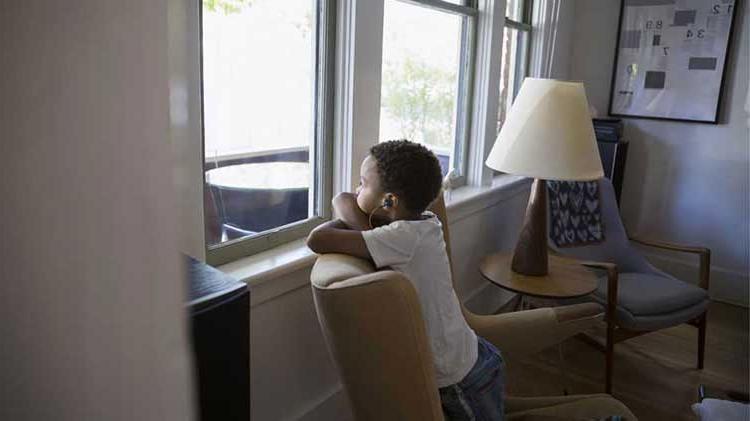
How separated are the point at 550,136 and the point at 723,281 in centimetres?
209

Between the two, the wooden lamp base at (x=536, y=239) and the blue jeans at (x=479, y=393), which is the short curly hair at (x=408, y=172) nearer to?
the blue jeans at (x=479, y=393)

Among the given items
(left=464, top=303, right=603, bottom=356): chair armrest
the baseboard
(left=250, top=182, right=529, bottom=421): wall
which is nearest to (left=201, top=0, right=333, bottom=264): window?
(left=250, top=182, right=529, bottom=421): wall

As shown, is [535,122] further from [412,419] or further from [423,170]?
[412,419]

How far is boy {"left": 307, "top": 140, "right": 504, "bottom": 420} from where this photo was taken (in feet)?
4.01

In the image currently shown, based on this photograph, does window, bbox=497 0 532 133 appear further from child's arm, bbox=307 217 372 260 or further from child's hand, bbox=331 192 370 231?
child's arm, bbox=307 217 372 260

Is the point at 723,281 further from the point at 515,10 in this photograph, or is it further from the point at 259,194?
the point at 259,194

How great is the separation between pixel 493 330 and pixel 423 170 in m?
0.67

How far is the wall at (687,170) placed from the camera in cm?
312

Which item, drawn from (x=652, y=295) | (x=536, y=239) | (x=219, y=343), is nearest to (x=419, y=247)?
(x=219, y=343)

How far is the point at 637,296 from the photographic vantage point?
2.26 meters

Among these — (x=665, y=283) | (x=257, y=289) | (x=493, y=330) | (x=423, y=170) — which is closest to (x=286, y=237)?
(x=257, y=289)

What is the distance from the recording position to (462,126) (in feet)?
8.53

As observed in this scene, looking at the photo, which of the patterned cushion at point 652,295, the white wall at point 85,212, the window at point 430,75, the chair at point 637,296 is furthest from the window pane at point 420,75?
the white wall at point 85,212

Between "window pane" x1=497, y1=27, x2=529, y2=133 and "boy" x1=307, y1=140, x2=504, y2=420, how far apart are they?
5.30 ft
